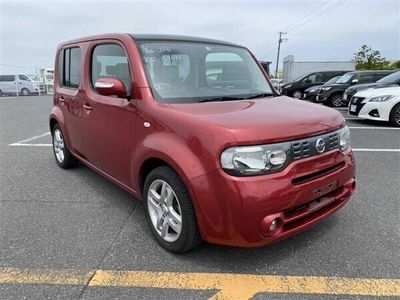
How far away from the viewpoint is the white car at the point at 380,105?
8719 millimetres

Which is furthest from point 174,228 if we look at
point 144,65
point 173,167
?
point 144,65

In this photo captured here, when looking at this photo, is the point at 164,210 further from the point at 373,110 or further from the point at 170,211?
the point at 373,110

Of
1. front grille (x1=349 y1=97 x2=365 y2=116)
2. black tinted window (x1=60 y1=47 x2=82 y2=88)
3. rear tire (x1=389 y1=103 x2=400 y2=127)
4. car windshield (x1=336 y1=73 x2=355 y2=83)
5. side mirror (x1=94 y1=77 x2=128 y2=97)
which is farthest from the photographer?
car windshield (x1=336 y1=73 x2=355 y2=83)

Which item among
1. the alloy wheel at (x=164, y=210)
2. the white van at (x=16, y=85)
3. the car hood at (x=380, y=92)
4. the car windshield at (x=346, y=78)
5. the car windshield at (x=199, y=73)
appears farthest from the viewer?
the white van at (x=16, y=85)

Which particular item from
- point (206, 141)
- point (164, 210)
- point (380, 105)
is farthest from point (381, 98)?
point (206, 141)

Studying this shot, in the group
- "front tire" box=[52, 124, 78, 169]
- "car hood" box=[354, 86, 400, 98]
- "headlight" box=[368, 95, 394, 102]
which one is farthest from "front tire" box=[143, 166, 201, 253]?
"car hood" box=[354, 86, 400, 98]

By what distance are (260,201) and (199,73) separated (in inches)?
62.5

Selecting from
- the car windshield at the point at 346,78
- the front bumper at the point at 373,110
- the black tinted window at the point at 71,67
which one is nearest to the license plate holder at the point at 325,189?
the black tinted window at the point at 71,67

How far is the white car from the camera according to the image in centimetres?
872

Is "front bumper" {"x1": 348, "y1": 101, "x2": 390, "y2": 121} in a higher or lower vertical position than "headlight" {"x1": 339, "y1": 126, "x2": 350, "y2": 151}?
lower

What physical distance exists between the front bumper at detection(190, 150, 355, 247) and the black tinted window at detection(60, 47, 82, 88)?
98.7 inches

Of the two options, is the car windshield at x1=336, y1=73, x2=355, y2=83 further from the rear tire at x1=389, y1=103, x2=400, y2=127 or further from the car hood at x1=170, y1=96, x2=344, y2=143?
the car hood at x1=170, y1=96, x2=344, y2=143

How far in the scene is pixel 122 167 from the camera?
3.37 meters

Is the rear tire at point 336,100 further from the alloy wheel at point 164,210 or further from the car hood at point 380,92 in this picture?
the alloy wheel at point 164,210
